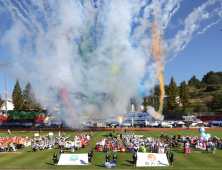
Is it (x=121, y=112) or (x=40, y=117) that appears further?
(x=40, y=117)

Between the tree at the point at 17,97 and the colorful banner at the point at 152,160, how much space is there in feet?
295

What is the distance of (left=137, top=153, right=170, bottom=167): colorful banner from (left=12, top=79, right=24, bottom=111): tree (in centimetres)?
8986

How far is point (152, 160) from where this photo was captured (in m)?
22.7

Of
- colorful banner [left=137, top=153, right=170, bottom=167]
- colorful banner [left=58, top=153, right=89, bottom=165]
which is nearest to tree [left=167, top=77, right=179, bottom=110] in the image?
colorful banner [left=137, top=153, right=170, bottom=167]

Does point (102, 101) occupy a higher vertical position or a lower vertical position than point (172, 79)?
lower

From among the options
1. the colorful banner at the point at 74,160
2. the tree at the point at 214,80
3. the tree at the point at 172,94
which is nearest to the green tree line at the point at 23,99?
the tree at the point at 172,94

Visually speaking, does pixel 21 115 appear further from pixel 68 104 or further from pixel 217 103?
pixel 217 103

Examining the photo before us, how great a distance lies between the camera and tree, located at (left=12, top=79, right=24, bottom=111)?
99312 mm

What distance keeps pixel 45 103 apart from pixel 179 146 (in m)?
45.9

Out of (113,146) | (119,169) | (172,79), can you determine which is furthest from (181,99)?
(119,169)

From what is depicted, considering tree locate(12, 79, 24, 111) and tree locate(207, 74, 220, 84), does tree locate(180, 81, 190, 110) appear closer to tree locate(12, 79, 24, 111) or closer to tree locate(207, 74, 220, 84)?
tree locate(12, 79, 24, 111)

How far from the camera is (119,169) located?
21156 mm

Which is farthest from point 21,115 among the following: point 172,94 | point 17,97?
point 172,94

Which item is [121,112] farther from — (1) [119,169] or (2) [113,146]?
(1) [119,169]
